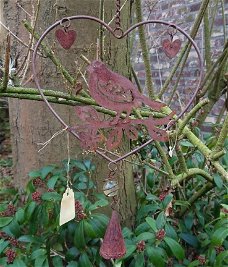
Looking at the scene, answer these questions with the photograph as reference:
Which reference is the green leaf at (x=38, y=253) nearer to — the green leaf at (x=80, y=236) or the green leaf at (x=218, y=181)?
the green leaf at (x=80, y=236)

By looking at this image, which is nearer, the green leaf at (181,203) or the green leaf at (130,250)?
the green leaf at (130,250)

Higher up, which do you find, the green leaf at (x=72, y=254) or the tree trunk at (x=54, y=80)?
the tree trunk at (x=54, y=80)

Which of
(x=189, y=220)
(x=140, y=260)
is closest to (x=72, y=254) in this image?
(x=140, y=260)

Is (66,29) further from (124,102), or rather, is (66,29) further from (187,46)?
(187,46)

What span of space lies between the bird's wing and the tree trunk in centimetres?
66

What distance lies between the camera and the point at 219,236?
137 centimetres

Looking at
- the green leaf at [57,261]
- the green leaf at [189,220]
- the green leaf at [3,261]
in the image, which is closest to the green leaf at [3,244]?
the green leaf at [3,261]

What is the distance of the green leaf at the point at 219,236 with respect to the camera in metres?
1.36

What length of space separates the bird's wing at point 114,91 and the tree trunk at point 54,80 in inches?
25.9

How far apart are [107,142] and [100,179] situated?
728 millimetres

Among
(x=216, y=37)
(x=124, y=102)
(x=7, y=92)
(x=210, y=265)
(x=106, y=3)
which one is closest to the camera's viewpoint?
(x=124, y=102)

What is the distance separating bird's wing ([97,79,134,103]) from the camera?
0.97 m

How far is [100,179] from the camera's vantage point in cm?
173

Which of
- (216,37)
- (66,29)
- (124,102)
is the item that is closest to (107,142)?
(124,102)
